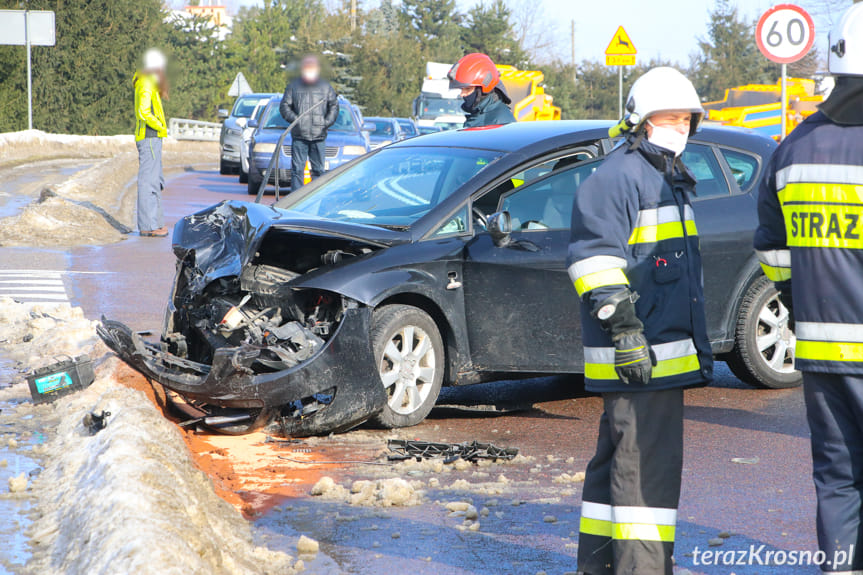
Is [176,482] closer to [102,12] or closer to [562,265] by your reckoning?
[562,265]

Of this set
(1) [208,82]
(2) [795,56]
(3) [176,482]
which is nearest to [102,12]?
(1) [208,82]

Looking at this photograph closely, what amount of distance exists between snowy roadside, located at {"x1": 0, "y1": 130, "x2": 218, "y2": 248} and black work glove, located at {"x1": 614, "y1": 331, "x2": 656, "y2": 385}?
1180 centimetres

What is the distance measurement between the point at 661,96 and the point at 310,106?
33.7 ft

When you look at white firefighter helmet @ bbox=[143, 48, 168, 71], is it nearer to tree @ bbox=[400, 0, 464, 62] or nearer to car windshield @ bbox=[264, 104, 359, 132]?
car windshield @ bbox=[264, 104, 359, 132]

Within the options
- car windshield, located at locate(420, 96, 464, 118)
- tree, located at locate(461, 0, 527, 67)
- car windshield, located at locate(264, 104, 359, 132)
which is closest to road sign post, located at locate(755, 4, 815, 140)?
car windshield, located at locate(264, 104, 359, 132)

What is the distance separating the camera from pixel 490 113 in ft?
29.9

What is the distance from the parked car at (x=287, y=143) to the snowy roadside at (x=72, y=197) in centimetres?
241

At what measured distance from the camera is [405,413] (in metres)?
6.12

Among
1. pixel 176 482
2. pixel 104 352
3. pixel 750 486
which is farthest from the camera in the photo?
pixel 104 352

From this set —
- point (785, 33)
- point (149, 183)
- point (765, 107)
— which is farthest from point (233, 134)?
point (785, 33)

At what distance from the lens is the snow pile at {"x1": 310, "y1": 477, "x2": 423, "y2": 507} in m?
4.84

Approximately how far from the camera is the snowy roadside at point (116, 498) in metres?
3.57

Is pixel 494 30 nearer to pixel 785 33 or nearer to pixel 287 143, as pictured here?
pixel 287 143

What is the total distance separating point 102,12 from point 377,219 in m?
40.1
